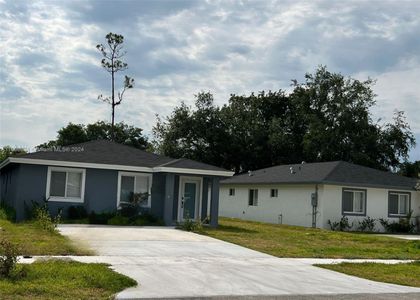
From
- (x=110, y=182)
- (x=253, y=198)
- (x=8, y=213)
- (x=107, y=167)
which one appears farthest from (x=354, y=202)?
(x=8, y=213)

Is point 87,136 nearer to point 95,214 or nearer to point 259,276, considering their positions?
point 95,214

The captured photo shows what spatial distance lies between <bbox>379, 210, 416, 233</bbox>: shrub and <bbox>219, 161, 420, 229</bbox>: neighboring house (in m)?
0.37

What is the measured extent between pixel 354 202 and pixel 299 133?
23320mm

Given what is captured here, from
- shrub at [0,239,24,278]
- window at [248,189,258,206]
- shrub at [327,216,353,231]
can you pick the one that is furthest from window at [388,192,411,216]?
shrub at [0,239,24,278]

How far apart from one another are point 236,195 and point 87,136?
85.8ft

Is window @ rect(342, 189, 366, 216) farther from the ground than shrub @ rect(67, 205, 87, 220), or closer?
farther from the ground

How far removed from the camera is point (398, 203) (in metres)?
30.5

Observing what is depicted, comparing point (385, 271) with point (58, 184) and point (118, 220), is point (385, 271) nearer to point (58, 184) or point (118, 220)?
point (118, 220)

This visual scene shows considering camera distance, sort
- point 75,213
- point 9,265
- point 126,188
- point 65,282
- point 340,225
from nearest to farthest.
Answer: point 65,282 < point 9,265 < point 75,213 < point 126,188 < point 340,225

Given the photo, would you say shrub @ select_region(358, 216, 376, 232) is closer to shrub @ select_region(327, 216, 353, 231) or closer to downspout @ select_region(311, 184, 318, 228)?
shrub @ select_region(327, 216, 353, 231)

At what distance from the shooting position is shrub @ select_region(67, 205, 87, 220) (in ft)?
75.6

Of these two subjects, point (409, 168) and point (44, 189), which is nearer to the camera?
point (44, 189)

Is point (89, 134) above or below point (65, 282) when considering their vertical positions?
above

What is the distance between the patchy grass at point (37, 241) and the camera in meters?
13.3
